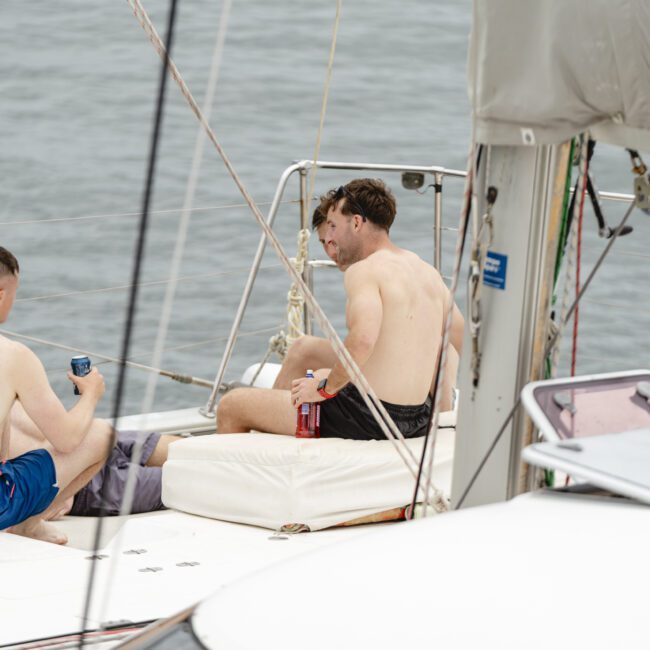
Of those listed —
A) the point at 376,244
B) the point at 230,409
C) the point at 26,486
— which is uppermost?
the point at 376,244

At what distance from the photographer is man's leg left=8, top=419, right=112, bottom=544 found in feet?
11.6

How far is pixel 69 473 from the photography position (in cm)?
363

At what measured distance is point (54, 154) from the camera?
33.8 ft

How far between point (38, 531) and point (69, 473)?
18 cm

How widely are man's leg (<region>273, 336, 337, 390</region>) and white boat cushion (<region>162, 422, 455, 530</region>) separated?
1.54 feet

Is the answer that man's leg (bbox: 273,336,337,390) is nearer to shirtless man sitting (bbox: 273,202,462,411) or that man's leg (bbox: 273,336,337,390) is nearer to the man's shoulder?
shirtless man sitting (bbox: 273,202,462,411)

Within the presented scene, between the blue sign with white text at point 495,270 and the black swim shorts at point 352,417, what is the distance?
1.46m

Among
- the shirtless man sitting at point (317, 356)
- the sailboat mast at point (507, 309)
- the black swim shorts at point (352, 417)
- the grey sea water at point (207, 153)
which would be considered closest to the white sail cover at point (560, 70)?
the sailboat mast at point (507, 309)

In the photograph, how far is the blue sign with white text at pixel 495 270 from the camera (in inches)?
93.3

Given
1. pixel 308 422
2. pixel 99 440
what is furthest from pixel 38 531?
pixel 308 422

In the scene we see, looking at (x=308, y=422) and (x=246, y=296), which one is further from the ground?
(x=246, y=296)

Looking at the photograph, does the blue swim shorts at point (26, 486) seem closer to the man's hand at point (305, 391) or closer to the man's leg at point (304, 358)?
the man's hand at point (305, 391)

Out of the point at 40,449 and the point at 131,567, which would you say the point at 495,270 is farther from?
the point at 40,449

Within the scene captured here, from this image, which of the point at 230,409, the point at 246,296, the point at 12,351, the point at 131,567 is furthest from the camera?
the point at 246,296
